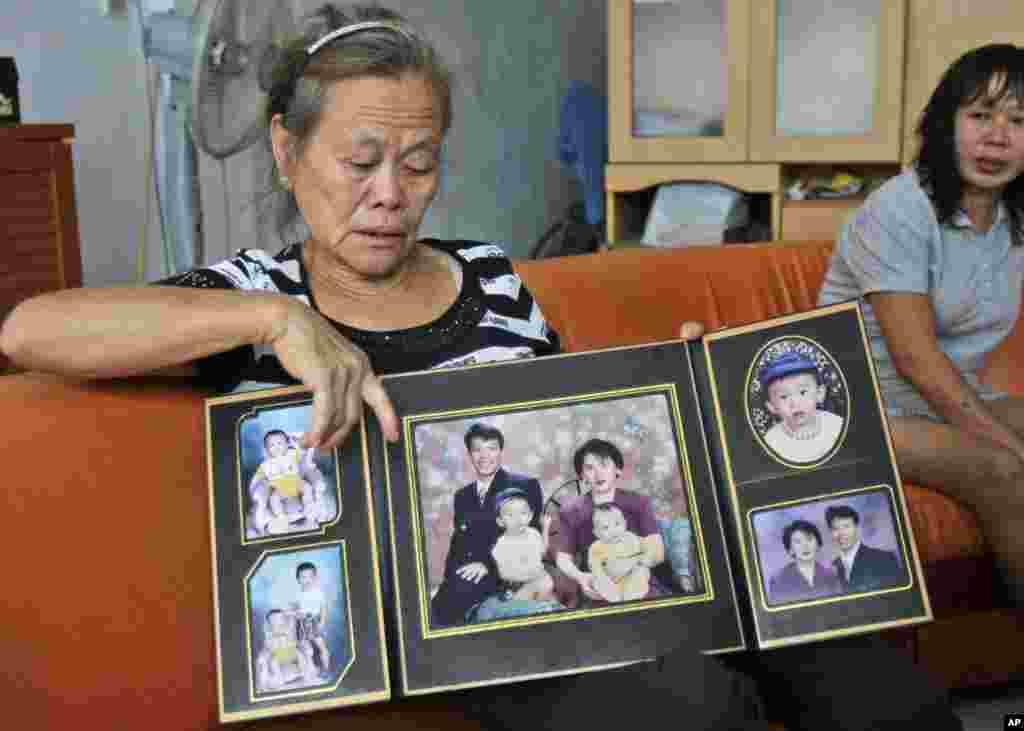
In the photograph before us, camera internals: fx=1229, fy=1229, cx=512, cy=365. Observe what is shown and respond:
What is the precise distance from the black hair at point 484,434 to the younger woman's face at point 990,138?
129 cm

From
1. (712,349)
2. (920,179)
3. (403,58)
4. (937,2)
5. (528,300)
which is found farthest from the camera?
(937,2)

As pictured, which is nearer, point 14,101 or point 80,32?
point 14,101

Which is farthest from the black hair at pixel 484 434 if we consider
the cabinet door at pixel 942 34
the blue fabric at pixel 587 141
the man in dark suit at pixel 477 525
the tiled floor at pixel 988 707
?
the blue fabric at pixel 587 141

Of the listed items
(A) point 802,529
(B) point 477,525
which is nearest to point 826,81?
(A) point 802,529

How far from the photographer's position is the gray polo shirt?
2.11 m

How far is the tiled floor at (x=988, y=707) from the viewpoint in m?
2.01

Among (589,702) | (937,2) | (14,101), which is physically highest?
(937,2)

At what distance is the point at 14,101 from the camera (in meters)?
2.54

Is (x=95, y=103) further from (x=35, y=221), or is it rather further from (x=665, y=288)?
(x=665, y=288)

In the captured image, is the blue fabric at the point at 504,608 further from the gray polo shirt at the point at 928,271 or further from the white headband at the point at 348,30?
the gray polo shirt at the point at 928,271

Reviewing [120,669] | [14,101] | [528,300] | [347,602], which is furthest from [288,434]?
[14,101]

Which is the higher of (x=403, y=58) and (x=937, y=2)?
(x=937, y=2)

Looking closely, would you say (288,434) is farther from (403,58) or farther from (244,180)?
(244,180)

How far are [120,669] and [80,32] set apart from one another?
2.30 m
